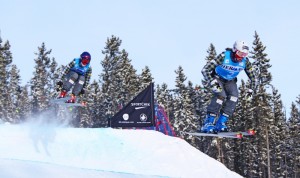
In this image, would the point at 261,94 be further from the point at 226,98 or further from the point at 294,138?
the point at 226,98

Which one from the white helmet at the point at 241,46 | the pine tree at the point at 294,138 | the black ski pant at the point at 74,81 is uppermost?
the white helmet at the point at 241,46

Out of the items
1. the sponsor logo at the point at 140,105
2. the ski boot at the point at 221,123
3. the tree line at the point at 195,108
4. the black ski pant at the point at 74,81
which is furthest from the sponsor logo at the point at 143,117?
the tree line at the point at 195,108

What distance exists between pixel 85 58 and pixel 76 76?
843mm

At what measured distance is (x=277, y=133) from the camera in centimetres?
5197

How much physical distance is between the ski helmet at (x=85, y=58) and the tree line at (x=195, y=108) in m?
28.2

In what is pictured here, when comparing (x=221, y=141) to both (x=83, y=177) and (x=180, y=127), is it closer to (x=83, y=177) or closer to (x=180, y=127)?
(x=180, y=127)

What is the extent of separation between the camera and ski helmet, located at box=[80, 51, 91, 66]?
516 inches

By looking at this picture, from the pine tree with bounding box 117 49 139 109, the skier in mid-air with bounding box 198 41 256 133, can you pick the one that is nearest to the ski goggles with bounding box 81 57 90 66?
the skier in mid-air with bounding box 198 41 256 133

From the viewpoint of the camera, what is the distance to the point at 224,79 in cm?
1006

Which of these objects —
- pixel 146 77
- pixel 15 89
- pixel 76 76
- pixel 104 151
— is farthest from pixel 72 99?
pixel 15 89

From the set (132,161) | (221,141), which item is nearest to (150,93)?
(132,161)

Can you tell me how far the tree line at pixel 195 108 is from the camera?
4288 centimetres

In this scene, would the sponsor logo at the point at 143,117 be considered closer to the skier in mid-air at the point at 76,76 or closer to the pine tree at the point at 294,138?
the skier in mid-air at the point at 76,76

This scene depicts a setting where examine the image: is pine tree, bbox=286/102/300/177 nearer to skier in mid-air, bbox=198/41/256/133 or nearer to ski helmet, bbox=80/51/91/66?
ski helmet, bbox=80/51/91/66
